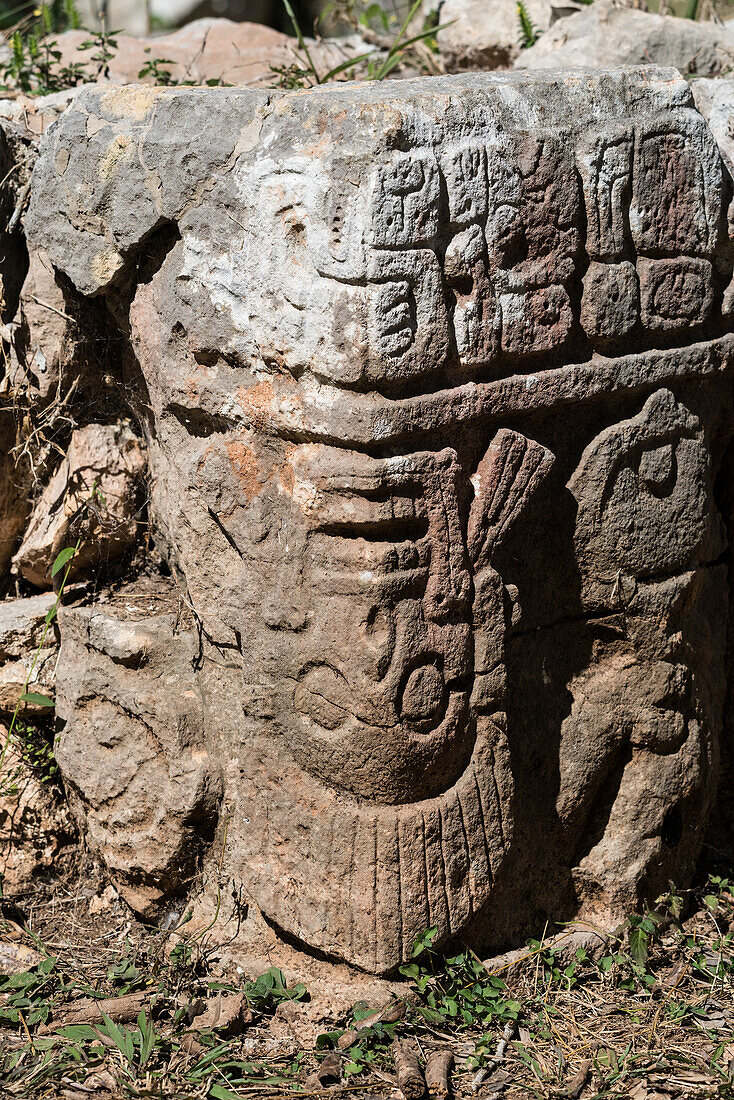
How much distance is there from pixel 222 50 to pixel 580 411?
8.03 feet

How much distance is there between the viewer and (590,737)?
2.39 metres

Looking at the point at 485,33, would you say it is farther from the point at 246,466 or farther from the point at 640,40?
the point at 246,466

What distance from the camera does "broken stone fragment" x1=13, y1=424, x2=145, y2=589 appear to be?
2.66m

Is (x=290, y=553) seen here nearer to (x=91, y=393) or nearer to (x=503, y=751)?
(x=503, y=751)

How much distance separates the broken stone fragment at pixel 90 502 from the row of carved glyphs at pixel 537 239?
103 cm

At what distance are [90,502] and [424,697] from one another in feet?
3.46

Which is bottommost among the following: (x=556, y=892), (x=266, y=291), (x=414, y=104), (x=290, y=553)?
(x=556, y=892)

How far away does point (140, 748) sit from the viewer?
94.4 inches

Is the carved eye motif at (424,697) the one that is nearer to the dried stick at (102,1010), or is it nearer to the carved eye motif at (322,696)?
the carved eye motif at (322,696)

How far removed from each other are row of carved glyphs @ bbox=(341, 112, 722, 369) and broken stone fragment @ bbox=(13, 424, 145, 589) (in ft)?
3.39

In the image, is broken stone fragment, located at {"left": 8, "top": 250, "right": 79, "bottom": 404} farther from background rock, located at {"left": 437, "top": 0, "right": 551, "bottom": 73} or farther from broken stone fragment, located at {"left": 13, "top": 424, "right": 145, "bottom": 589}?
background rock, located at {"left": 437, "top": 0, "right": 551, "bottom": 73}

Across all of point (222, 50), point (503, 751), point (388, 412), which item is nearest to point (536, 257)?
point (388, 412)

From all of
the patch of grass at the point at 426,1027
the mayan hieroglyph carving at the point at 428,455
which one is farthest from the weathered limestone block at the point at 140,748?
the patch of grass at the point at 426,1027

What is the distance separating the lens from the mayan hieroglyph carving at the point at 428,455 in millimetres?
1921
